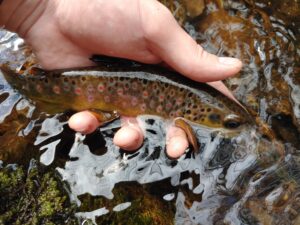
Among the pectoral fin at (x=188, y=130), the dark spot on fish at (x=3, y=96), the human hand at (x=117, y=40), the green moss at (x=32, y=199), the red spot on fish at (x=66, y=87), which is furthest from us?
the dark spot on fish at (x=3, y=96)

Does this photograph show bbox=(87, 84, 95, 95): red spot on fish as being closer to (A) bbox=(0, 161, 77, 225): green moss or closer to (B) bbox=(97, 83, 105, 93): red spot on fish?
(B) bbox=(97, 83, 105, 93): red spot on fish

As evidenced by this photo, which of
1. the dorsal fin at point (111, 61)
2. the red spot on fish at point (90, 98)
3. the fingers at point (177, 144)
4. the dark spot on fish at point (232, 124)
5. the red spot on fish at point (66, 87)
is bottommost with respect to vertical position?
the dark spot on fish at point (232, 124)

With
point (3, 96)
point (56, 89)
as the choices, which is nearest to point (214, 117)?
point (56, 89)

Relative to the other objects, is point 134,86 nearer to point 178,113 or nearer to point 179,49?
point 178,113

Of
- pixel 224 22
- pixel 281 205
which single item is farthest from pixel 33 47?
pixel 281 205

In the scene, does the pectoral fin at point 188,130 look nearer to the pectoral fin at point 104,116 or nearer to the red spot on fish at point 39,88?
the pectoral fin at point 104,116

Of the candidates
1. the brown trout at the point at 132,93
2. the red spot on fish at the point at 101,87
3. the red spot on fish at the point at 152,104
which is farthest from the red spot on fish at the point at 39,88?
the red spot on fish at the point at 152,104

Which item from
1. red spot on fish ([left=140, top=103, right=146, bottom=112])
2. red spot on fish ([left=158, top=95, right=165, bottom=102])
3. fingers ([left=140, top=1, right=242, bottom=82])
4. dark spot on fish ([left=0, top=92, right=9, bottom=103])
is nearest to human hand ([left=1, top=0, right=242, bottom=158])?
fingers ([left=140, top=1, right=242, bottom=82])
